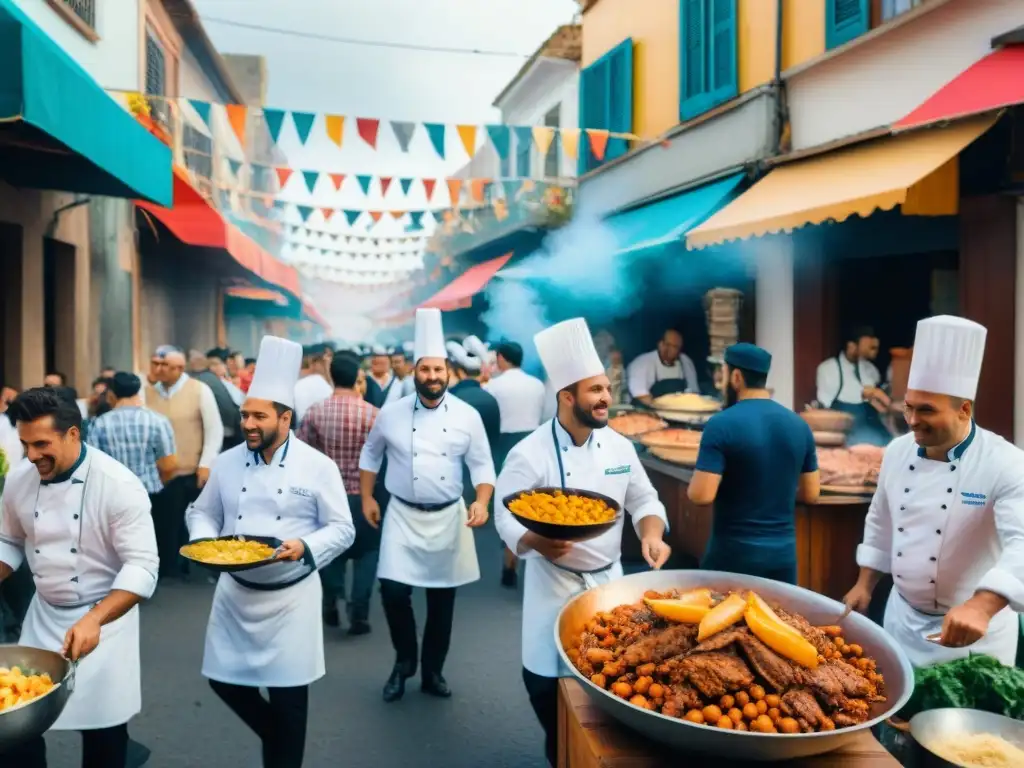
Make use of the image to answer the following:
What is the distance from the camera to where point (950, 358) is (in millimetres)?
2861

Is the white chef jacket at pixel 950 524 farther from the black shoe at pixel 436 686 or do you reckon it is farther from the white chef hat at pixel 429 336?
the white chef hat at pixel 429 336

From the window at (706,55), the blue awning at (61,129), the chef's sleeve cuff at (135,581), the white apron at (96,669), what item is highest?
the window at (706,55)

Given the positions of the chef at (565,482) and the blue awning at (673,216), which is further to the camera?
the blue awning at (673,216)

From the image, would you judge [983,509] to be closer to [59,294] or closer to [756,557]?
[756,557]

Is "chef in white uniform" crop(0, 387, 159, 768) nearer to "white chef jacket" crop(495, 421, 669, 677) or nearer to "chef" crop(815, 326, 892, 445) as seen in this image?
"white chef jacket" crop(495, 421, 669, 677)

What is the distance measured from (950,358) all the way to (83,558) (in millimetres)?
3257

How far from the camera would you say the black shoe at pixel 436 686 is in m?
5.00

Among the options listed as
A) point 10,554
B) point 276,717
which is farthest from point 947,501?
point 10,554

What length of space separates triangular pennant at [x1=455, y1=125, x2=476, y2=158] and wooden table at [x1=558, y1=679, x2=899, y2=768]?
9.24 meters

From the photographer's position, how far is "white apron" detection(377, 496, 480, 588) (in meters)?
5.05

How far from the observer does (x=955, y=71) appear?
6.79 meters

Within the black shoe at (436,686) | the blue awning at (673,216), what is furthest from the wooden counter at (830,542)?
the blue awning at (673,216)

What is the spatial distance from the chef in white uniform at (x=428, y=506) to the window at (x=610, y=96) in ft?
27.9

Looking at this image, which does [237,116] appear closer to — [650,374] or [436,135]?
[436,135]
